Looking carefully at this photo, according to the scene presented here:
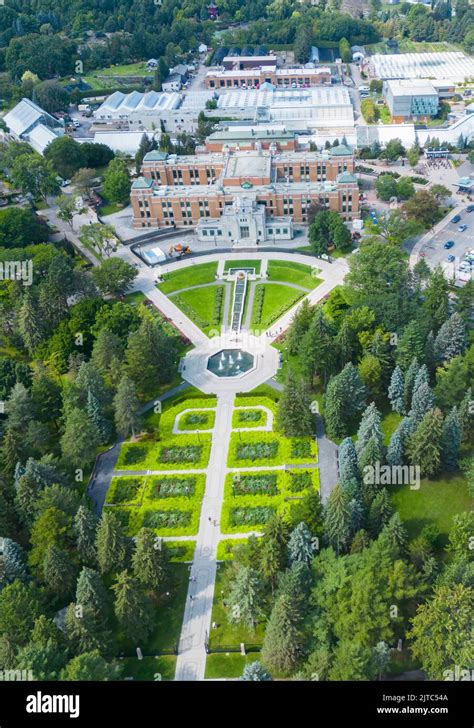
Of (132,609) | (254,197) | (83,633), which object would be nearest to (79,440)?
(132,609)

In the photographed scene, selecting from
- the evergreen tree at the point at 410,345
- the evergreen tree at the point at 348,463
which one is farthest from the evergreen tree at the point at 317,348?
the evergreen tree at the point at 348,463

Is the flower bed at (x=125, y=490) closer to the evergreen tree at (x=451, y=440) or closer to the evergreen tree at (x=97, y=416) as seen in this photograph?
the evergreen tree at (x=97, y=416)

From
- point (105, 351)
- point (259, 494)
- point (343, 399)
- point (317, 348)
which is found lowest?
point (259, 494)

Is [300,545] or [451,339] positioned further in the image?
[451,339]

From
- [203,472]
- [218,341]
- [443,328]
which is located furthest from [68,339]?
[443,328]

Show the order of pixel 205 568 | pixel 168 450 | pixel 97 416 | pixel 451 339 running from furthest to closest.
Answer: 1. pixel 451 339
2. pixel 168 450
3. pixel 97 416
4. pixel 205 568

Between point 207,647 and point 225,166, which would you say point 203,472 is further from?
point 225,166

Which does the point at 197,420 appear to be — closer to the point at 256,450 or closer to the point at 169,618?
the point at 256,450
